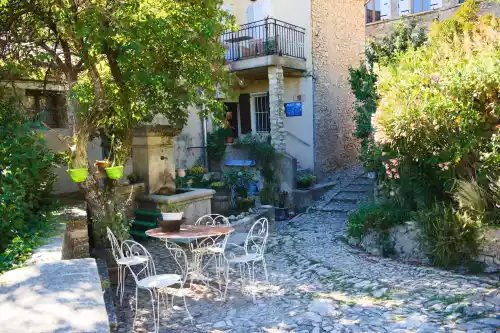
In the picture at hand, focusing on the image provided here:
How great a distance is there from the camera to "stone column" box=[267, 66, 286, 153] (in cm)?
1259

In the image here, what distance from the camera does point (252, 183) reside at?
42.7 ft

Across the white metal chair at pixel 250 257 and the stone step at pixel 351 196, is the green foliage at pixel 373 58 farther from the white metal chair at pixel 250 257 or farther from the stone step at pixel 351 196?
the white metal chair at pixel 250 257

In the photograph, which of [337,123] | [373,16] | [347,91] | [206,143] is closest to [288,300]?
[206,143]

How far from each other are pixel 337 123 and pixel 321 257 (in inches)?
326

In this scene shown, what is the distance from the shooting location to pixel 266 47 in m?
12.9

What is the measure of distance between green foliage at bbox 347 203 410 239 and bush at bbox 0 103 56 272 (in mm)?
5340

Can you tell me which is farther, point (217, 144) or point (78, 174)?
point (217, 144)

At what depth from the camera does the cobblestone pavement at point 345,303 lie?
4.17 metres

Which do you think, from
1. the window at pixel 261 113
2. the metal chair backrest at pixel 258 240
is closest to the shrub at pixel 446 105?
the metal chair backrest at pixel 258 240

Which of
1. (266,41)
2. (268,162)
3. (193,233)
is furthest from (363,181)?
(193,233)

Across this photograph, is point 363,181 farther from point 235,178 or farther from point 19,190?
point 19,190

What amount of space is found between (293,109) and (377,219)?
6.97 metres

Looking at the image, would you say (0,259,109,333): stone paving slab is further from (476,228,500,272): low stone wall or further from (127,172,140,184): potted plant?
(476,228,500,272): low stone wall

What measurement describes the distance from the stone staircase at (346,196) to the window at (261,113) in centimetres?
344
